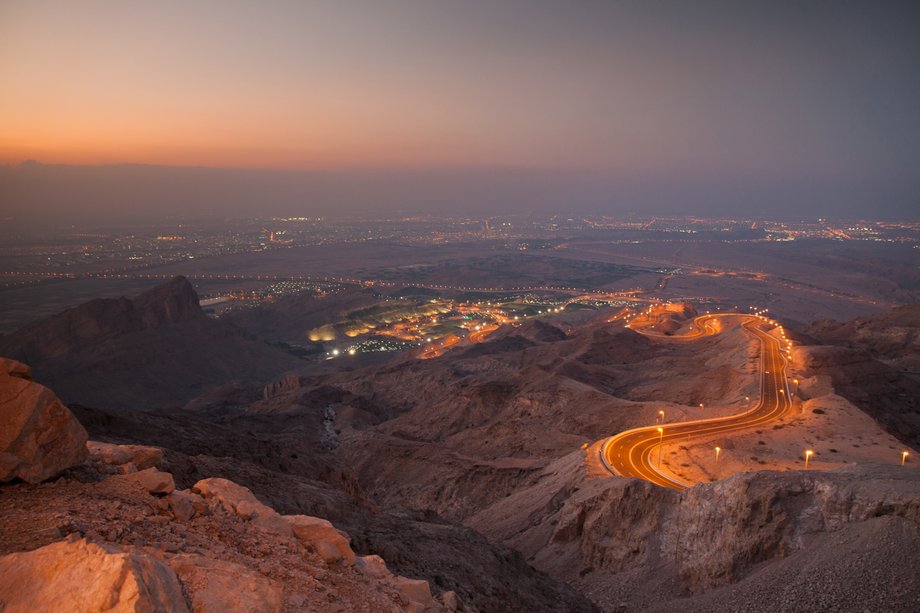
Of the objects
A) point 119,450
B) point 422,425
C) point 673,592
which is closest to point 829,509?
point 673,592

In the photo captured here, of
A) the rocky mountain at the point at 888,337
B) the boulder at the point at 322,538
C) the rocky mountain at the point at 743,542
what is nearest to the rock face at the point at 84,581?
the boulder at the point at 322,538

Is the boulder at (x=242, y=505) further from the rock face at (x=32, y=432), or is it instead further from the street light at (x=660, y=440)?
the street light at (x=660, y=440)

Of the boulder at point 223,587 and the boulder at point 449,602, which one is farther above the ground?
the boulder at point 223,587

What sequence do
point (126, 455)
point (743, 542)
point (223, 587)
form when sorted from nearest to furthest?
point (223, 587) → point (126, 455) → point (743, 542)

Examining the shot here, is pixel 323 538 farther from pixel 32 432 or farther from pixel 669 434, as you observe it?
pixel 669 434

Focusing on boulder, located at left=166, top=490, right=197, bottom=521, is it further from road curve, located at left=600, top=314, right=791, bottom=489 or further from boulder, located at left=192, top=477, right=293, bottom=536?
road curve, located at left=600, top=314, right=791, bottom=489

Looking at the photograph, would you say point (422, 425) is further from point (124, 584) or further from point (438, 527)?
point (124, 584)

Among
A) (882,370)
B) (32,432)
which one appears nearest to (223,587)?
(32,432)
